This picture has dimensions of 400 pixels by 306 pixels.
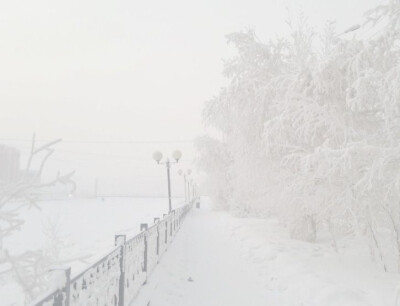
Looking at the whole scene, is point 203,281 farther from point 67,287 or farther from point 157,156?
point 157,156

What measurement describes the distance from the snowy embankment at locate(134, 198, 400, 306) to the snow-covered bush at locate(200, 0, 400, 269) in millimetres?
1056

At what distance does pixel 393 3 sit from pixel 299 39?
8.09 meters

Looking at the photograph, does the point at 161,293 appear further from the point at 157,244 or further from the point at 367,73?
the point at 367,73

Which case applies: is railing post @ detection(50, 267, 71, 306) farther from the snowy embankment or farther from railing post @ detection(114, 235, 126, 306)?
the snowy embankment

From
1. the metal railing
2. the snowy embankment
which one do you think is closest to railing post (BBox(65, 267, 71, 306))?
the metal railing

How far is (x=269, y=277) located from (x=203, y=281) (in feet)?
5.15

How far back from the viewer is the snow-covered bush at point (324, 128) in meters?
7.05

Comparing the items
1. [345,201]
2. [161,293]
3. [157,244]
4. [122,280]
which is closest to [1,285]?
[157,244]

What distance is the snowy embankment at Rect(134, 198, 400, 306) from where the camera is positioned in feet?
21.2

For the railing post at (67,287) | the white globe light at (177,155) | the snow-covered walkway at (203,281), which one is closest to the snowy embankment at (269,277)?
the snow-covered walkway at (203,281)

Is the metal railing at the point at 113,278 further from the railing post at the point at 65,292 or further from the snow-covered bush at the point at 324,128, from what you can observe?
the snow-covered bush at the point at 324,128

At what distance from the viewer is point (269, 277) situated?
26.9ft

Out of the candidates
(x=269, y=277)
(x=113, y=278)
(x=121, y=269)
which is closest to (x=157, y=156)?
(x=269, y=277)

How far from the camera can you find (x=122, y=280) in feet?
17.5
